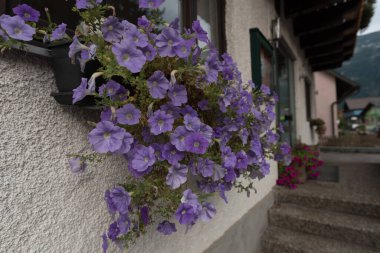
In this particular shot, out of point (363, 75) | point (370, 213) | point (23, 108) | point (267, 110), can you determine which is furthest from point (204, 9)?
point (363, 75)

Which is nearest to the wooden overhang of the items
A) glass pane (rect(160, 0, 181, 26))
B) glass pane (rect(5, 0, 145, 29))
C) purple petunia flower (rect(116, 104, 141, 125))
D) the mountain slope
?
glass pane (rect(160, 0, 181, 26))

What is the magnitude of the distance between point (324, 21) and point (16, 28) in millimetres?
→ 6228

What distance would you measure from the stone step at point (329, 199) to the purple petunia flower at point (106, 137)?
3.27 m

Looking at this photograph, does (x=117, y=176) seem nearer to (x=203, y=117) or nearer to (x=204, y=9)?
(x=203, y=117)

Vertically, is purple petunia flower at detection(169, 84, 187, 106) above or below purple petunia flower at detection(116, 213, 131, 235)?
above

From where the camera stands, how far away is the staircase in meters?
2.75

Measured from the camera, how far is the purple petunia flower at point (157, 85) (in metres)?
0.97

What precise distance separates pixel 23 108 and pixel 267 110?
1.33 metres

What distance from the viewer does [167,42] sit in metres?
1.02

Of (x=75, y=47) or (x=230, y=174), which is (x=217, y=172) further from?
(x=75, y=47)

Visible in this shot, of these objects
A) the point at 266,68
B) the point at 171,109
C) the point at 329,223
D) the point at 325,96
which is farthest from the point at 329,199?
the point at 325,96

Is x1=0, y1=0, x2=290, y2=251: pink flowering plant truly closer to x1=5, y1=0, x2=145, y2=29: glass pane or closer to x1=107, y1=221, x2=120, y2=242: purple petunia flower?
x1=107, y1=221, x2=120, y2=242: purple petunia flower

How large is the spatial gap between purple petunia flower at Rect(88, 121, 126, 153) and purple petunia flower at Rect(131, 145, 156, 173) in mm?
104

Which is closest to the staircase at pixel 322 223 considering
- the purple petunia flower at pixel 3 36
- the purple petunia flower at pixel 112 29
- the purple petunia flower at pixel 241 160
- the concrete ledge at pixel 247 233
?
the concrete ledge at pixel 247 233
